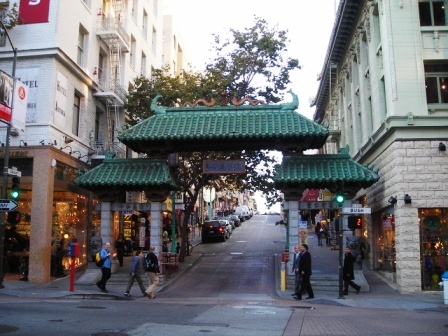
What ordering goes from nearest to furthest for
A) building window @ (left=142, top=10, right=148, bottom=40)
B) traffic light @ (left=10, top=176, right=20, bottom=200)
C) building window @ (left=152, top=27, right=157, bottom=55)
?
traffic light @ (left=10, top=176, right=20, bottom=200) → building window @ (left=142, top=10, right=148, bottom=40) → building window @ (left=152, top=27, right=157, bottom=55)

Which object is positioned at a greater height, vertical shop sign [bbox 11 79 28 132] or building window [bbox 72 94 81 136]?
building window [bbox 72 94 81 136]

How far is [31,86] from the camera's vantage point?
74.1 feet

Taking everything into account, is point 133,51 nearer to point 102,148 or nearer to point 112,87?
point 112,87

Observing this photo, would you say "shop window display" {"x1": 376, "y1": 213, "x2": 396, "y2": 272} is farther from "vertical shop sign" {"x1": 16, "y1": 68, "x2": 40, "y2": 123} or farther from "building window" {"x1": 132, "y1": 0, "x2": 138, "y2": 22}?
"building window" {"x1": 132, "y1": 0, "x2": 138, "y2": 22}

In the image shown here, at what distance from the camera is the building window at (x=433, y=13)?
20828 mm

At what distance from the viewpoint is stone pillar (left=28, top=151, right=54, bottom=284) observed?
21.3 m

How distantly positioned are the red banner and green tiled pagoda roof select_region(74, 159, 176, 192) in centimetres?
742

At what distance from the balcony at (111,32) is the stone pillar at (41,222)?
9230mm

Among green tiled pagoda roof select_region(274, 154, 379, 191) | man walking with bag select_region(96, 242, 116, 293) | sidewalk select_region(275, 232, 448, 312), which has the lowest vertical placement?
sidewalk select_region(275, 232, 448, 312)

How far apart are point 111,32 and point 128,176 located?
33.8 feet

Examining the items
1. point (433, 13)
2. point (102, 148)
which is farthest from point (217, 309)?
point (102, 148)

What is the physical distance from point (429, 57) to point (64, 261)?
19336 millimetres

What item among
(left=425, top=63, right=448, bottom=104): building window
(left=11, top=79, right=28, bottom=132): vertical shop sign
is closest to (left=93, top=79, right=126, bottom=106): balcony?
(left=11, top=79, right=28, bottom=132): vertical shop sign

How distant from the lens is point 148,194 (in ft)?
71.6
